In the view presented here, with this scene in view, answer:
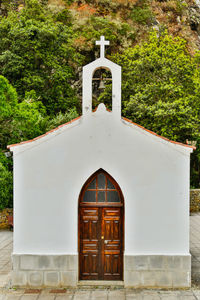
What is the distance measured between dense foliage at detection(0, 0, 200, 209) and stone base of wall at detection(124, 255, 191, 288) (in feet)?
30.3

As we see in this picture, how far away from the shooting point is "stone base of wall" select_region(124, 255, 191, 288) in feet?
24.7

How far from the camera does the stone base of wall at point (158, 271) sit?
24.7 ft

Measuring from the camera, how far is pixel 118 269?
25.7 ft

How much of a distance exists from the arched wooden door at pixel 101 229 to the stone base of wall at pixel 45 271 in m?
0.35

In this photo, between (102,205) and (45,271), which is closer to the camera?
(45,271)

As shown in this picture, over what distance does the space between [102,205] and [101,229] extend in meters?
0.66

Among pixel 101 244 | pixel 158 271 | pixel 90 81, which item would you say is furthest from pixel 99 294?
pixel 90 81

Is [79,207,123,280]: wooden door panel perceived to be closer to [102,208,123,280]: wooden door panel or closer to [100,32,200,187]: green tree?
[102,208,123,280]: wooden door panel

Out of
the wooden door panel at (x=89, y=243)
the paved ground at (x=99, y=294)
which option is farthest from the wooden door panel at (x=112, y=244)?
the paved ground at (x=99, y=294)

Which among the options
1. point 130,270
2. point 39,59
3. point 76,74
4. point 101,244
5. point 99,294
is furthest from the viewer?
point 76,74

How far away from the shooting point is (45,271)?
24.9 feet

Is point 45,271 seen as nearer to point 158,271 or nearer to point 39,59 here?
point 158,271

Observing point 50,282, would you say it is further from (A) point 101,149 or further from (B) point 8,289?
(A) point 101,149

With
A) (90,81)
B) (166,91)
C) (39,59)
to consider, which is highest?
(39,59)
